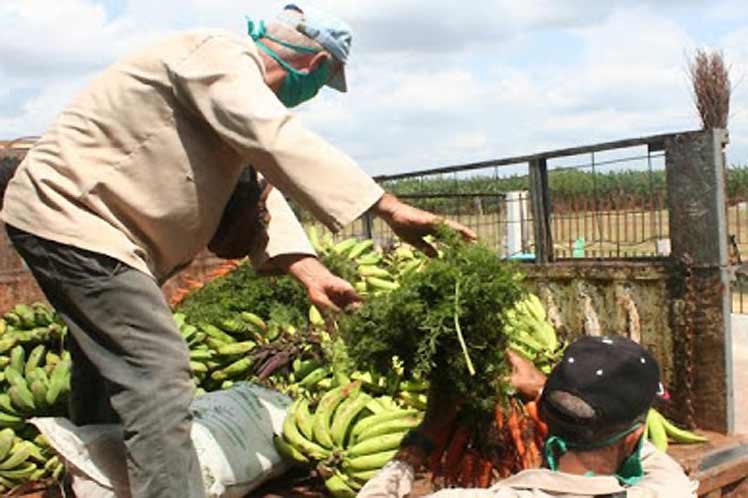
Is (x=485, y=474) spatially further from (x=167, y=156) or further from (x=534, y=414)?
(x=167, y=156)

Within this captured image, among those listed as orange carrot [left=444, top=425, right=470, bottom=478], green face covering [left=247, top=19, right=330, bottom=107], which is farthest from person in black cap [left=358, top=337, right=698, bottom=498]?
green face covering [left=247, top=19, right=330, bottom=107]

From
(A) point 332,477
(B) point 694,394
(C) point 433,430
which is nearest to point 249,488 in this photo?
(A) point 332,477

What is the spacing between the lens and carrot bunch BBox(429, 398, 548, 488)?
2461mm

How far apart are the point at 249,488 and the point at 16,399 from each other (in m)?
1.25

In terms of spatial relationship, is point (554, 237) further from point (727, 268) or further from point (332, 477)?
point (332, 477)

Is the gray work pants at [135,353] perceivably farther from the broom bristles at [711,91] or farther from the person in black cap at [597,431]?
the broom bristles at [711,91]

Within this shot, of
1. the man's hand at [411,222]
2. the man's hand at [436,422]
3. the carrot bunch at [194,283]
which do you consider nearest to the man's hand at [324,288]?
the man's hand at [411,222]

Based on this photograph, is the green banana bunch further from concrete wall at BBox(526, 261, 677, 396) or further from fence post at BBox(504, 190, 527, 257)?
fence post at BBox(504, 190, 527, 257)

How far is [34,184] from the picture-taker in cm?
249

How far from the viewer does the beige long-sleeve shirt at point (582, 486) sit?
1.74 m

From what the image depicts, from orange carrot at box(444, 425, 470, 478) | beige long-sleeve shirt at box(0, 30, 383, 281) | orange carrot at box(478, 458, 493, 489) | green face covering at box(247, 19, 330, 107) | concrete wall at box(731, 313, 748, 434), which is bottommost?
concrete wall at box(731, 313, 748, 434)

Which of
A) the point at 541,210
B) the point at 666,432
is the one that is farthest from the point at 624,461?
the point at 541,210

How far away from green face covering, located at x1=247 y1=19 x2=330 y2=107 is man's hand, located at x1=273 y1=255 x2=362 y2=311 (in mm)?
531

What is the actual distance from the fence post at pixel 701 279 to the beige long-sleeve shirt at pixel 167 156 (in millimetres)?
1706
